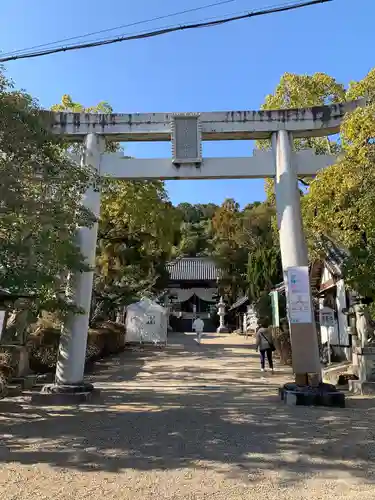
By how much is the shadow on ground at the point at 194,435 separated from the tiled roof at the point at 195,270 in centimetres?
3317

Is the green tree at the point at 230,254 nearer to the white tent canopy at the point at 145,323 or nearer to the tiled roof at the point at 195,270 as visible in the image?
the tiled roof at the point at 195,270

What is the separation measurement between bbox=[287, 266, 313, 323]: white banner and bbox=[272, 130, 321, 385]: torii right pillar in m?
0.06

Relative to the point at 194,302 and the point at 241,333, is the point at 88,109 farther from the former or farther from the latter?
the point at 194,302

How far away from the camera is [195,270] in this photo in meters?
44.0

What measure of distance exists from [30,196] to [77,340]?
11.5 ft

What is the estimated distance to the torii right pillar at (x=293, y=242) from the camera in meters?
8.38

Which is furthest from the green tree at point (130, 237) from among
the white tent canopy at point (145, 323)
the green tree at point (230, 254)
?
the green tree at point (230, 254)

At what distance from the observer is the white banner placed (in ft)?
27.3

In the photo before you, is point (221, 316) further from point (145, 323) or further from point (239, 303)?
point (145, 323)

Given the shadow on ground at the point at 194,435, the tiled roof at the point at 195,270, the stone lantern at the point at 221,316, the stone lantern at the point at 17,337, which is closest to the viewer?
the shadow on ground at the point at 194,435

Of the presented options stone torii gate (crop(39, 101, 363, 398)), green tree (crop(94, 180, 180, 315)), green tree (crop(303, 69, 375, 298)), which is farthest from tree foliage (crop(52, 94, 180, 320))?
green tree (crop(303, 69, 375, 298))

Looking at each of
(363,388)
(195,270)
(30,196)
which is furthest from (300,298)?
(195,270)

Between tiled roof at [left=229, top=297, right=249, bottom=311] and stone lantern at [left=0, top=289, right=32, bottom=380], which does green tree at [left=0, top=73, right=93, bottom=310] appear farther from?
tiled roof at [left=229, top=297, right=249, bottom=311]

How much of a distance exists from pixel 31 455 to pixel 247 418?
3455 mm
